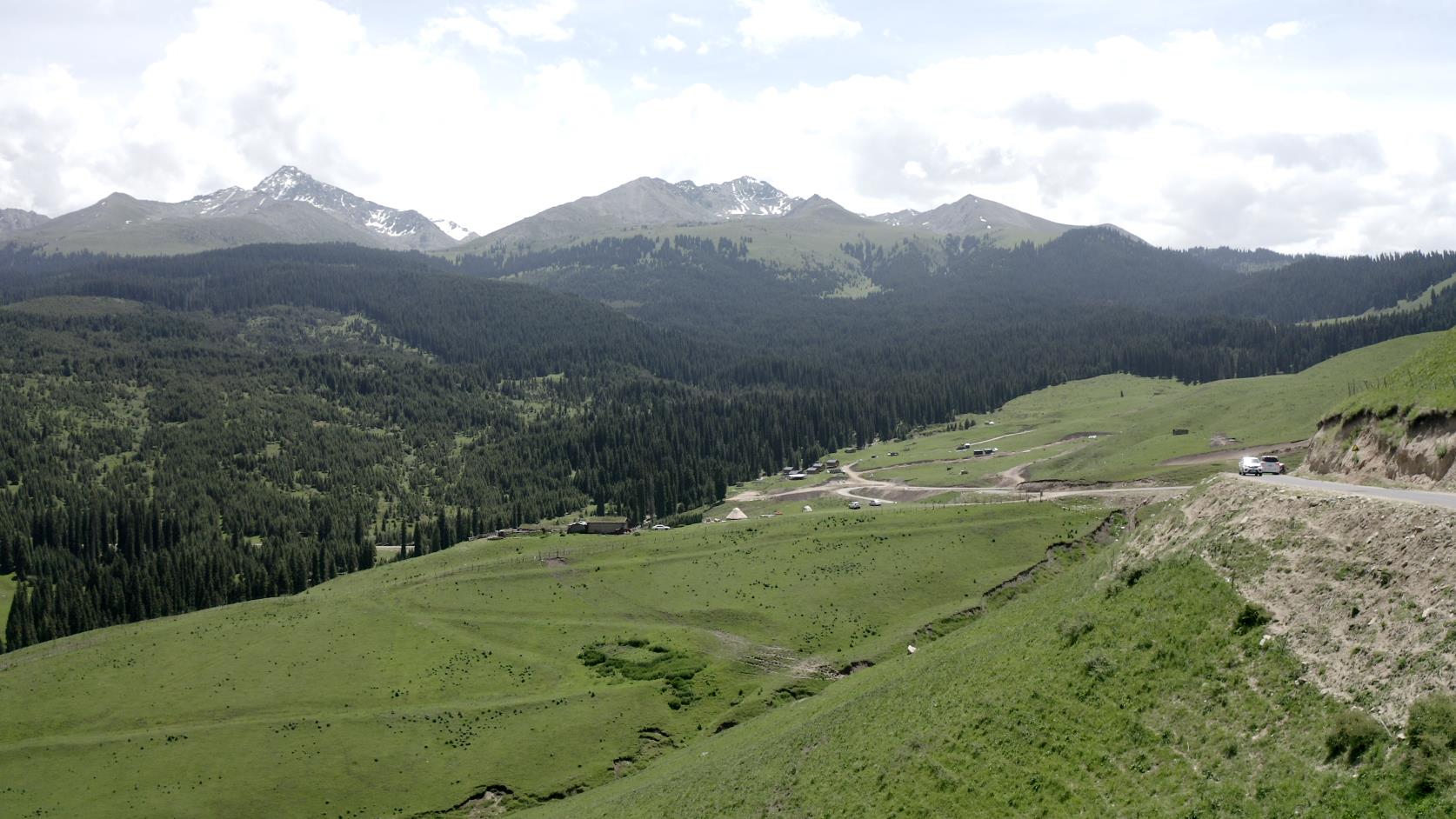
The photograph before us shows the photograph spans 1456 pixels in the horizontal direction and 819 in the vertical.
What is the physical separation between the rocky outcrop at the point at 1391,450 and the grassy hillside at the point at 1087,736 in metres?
12.8

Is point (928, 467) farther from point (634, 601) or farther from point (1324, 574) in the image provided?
point (1324, 574)

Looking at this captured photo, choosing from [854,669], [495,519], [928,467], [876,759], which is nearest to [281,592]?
[495,519]

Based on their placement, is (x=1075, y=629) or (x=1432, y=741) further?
(x=1075, y=629)

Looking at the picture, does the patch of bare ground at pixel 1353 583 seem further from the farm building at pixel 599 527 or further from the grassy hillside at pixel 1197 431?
the farm building at pixel 599 527

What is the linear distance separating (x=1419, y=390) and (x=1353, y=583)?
22.3m

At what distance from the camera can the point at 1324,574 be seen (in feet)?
124

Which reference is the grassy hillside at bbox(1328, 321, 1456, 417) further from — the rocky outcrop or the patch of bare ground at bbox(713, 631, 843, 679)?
the patch of bare ground at bbox(713, 631, 843, 679)

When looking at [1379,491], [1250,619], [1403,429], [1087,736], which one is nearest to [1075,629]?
[1087,736]

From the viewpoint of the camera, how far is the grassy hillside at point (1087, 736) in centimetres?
3095

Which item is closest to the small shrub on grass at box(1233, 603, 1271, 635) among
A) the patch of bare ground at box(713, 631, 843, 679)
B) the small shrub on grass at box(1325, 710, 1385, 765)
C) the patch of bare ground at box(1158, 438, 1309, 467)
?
the small shrub on grass at box(1325, 710, 1385, 765)

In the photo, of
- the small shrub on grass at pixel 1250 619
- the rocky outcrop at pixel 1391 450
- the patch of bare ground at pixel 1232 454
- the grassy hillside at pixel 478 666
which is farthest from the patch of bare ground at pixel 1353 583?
the patch of bare ground at pixel 1232 454

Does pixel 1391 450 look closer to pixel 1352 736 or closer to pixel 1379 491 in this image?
pixel 1379 491

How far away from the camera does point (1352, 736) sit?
2911 cm

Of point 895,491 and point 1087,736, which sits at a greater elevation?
point 1087,736
